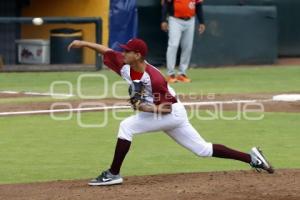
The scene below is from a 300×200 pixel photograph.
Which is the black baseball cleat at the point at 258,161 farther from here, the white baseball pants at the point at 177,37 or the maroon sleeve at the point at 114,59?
the white baseball pants at the point at 177,37

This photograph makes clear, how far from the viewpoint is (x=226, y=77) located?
738 inches

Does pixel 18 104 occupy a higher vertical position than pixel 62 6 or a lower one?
lower

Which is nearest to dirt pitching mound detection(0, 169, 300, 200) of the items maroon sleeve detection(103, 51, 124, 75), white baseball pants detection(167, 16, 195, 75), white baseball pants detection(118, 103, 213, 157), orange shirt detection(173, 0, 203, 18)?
white baseball pants detection(118, 103, 213, 157)

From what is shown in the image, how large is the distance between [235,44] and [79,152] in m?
11.2

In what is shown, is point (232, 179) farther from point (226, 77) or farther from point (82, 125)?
point (226, 77)

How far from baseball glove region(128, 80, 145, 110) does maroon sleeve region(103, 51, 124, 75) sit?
0.24 meters

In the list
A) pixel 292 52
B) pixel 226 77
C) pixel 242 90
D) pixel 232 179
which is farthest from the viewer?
pixel 292 52

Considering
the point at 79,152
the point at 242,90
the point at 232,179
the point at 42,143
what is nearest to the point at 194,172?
the point at 232,179

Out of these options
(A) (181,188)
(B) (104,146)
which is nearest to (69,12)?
(B) (104,146)

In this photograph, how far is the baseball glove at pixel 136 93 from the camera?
820 cm

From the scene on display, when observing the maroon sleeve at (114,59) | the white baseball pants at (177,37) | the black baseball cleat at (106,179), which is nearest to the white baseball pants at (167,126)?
the black baseball cleat at (106,179)

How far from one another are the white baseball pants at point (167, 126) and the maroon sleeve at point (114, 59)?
1.55ft

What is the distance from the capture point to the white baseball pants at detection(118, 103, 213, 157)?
830cm

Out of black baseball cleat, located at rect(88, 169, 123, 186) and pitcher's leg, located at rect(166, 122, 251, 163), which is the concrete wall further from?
black baseball cleat, located at rect(88, 169, 123, 186)
